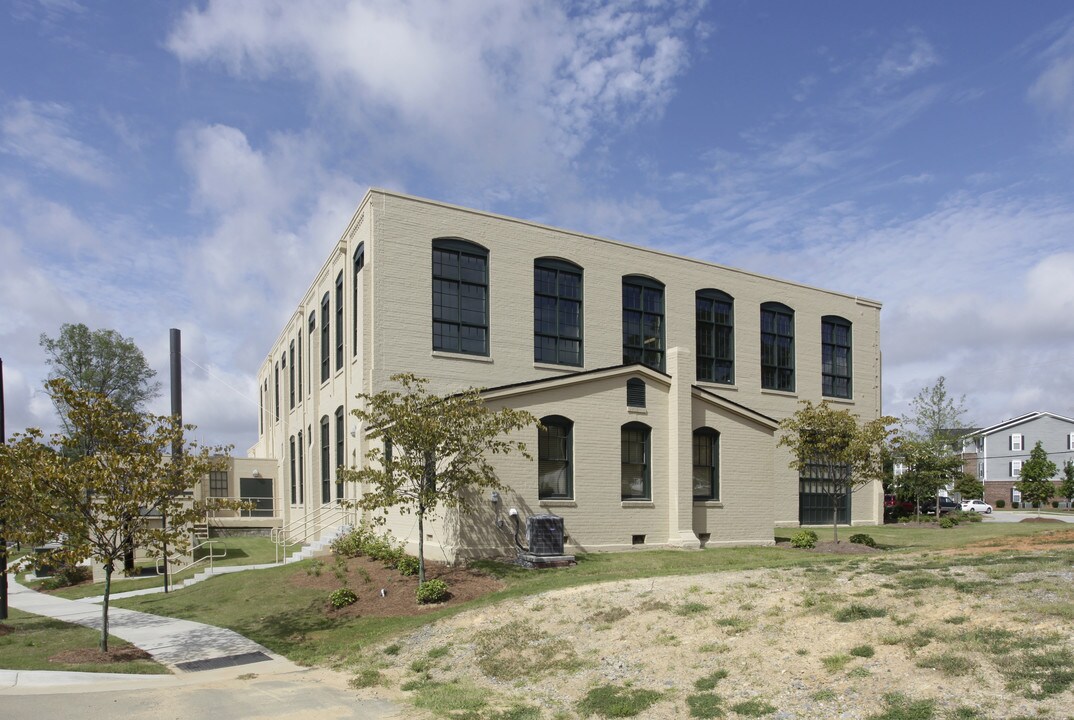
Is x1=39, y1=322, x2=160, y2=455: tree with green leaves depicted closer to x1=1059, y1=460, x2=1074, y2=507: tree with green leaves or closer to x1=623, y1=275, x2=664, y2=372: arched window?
x1=623, y1=275, x2=664, y2=372: arched window

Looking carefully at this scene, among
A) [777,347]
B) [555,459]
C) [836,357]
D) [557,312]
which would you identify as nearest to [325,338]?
[557,312]

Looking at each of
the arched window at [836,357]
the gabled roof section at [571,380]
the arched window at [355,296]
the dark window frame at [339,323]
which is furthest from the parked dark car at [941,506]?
the arched window at [355,296]

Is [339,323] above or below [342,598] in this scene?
above

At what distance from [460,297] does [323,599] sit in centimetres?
1227

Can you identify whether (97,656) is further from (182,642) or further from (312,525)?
(312,525)

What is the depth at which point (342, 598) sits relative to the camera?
714 inches

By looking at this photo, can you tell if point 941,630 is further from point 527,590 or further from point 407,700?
point 527,590

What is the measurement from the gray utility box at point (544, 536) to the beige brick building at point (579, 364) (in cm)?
125

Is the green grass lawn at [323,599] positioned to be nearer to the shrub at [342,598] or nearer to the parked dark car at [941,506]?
the shrub at [342,598]

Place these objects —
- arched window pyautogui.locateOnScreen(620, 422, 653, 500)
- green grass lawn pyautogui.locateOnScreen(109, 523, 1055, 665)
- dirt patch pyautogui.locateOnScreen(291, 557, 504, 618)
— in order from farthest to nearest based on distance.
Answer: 1. arched window pyautogui.locateOnScreen(620, 422, 653, 500)
2. dirt patch pyautogui.locateOnScreen(291, 557, 504, 618)
3. green grass lawn pyautogui.locateOnScreen(109, 523, 1055, 665)

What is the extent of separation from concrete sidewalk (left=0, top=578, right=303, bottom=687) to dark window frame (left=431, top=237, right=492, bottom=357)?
12358 mm

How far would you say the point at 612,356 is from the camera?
102 feet

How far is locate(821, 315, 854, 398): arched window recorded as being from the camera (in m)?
38.9

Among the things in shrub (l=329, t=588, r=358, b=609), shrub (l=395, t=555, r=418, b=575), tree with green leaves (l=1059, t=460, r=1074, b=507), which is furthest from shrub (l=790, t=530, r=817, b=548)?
tree with green leaves (l=1059, t=460, r=1074, b=507)
